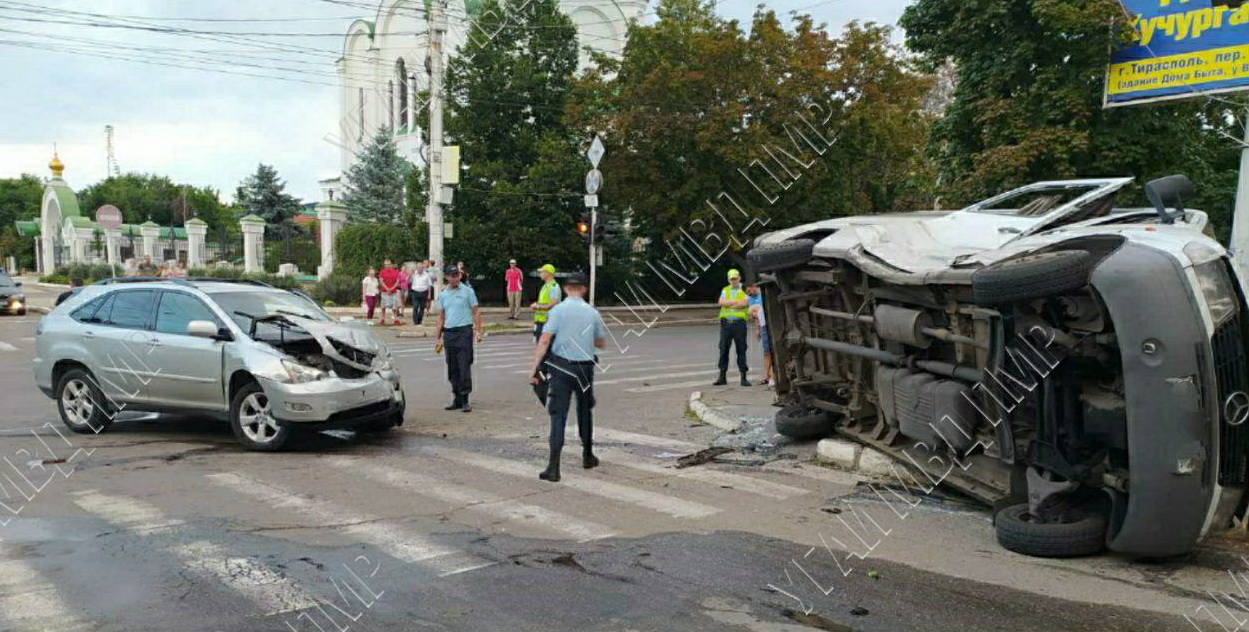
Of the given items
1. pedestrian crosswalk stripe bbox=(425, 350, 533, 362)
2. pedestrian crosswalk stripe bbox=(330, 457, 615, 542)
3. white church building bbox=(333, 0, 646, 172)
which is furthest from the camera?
white church building bbox=(333, 0, 646, 172)

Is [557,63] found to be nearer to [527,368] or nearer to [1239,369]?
[527,368]

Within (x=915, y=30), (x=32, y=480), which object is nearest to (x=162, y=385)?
(x=32, y=480)

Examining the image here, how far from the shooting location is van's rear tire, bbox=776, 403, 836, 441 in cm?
852

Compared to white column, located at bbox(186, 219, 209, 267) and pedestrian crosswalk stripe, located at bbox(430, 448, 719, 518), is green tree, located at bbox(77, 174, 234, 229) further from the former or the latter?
pedestrian crosswalk stripe, located at bbox(430, 448, 719, 518)

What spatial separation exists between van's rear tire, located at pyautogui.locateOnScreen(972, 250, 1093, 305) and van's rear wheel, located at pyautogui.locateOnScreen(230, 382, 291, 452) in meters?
6.24

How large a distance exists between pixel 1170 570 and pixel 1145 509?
60 centimetres

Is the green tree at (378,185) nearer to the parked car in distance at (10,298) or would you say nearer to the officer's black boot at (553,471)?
the parked car in distance at (10,298)

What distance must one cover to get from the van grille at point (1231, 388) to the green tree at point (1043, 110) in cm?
1073

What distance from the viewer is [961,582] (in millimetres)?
4984

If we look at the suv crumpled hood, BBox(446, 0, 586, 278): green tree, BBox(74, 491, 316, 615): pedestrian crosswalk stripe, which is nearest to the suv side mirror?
the suv crumpled hood

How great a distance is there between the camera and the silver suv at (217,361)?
8.41 metres

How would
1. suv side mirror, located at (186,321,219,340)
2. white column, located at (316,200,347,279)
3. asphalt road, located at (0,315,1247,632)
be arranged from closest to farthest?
1. asphalt road, located at (0,315,1247,632)
2. suv side mirror, located at (186,321,219,340)
3. white column, located at (316,200,347,279)

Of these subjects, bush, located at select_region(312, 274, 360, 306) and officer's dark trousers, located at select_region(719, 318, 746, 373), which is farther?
bush, located at select_region(312, 274, 360, 306)

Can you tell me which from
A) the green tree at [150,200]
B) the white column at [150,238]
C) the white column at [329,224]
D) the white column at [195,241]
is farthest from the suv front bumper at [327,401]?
the green tree at [150,200]
